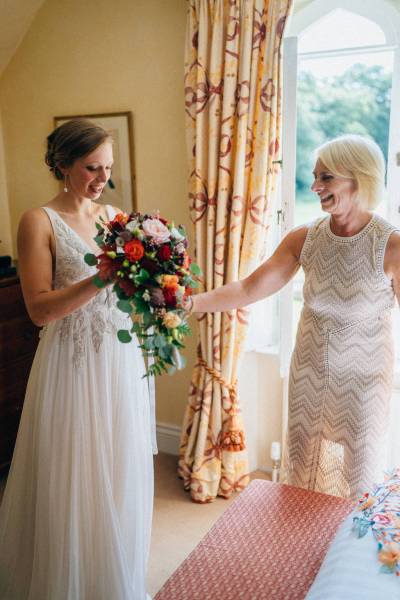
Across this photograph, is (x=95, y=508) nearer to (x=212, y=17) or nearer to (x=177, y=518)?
(x=177, y=518)

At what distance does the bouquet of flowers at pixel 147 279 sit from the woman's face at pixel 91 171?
268mm

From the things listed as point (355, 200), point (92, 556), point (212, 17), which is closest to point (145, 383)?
point (92, 556)

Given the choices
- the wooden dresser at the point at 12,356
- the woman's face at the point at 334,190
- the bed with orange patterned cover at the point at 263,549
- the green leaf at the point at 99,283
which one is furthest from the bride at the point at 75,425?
the wooden dresser at the point at 12,356

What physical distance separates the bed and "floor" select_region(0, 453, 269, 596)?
82cm

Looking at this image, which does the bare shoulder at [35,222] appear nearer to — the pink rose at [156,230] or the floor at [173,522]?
the pink rose at [156,230]

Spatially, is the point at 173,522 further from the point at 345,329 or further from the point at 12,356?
the point at 345,329

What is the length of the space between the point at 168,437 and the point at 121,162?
5.43ft

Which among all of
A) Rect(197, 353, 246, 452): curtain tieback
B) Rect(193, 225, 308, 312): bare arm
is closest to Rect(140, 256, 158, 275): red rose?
Rect(193, 225, 308, 312): bare arm

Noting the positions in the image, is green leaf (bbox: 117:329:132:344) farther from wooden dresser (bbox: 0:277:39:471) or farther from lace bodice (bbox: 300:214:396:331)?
wooden dresser (bbox: 0:277:39:471)

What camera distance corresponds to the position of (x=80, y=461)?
1.83 meters

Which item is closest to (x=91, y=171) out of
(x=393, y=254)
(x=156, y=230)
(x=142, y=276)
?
(x=156, y=230)

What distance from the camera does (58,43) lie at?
3240mm

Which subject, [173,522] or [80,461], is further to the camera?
[173,522]

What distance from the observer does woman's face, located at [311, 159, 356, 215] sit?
1946mm
